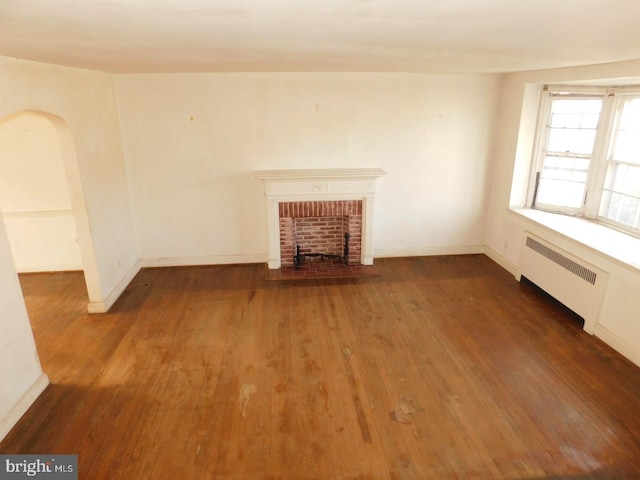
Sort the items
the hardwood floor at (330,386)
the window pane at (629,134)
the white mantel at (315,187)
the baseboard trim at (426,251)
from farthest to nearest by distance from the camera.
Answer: the baseboard trim at (426,251) → the white mantel at (315,187) → the window pane at (629,134) → the hardwood floor at (330,386)

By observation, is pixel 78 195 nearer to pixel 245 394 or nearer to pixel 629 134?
pixel 245 394

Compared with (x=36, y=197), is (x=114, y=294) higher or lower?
lower

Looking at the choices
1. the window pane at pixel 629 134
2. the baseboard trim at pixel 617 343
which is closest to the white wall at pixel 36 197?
the baseboard trim at pixel 617 343

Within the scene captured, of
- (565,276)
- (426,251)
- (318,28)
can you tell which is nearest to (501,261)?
(426,251)

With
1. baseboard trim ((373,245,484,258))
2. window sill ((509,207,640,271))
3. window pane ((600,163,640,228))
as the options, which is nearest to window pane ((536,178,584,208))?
window sill ((509,207,640,271))

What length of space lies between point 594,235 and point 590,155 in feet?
3.44

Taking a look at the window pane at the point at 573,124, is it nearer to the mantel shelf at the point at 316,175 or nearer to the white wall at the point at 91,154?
the mantel shelf at the point at 316,175

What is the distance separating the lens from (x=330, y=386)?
3.40 metres

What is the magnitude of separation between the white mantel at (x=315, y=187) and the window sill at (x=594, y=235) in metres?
1.99

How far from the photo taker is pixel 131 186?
545 cm

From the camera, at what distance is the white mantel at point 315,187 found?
5352 mm

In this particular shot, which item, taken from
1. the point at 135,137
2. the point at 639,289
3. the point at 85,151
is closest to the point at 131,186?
the point at 135,137

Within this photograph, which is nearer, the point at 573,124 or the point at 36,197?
the point at 573,124

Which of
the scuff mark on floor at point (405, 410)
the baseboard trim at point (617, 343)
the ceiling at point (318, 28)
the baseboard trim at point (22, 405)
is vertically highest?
the ceiling at point (318, 28)
